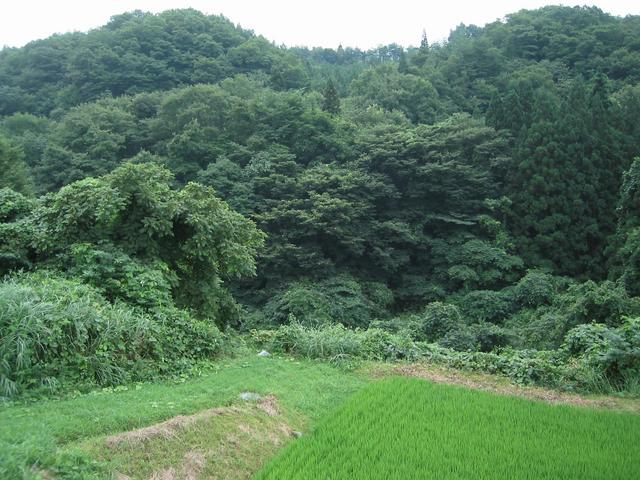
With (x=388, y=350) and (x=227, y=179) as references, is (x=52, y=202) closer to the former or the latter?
(x=388, y=350)

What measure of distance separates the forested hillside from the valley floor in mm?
676

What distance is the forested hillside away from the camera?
7359 mm

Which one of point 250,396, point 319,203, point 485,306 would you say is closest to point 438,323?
point 250,396

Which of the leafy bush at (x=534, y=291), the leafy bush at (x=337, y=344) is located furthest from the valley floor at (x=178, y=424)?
the leafy bush at (x=534, y=291)

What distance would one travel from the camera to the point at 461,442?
4742 millimetres

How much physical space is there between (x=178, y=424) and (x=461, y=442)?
2.57m

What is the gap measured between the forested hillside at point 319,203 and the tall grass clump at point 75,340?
0.03 m

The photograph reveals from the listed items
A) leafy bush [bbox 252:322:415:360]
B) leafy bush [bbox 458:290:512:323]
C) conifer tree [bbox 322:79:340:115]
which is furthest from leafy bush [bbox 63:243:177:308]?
conifer tree [bbox 322:79:340:115]

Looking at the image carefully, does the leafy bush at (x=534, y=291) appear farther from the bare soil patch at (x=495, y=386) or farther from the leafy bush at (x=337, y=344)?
the bare soil patch at (x=495, y=386)

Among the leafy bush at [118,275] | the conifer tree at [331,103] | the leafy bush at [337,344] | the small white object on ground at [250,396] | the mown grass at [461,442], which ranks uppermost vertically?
the conifer tree at [331,103]

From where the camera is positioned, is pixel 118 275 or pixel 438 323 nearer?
pixel 118 275

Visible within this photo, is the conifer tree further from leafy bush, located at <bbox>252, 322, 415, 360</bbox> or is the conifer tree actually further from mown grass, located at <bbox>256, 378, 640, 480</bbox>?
mown grass, located at <bbox>256, 378, 640, 480</bbox>

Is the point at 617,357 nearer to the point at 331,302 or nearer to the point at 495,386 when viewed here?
the point at 495,386

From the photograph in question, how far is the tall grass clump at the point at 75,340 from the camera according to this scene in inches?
206
